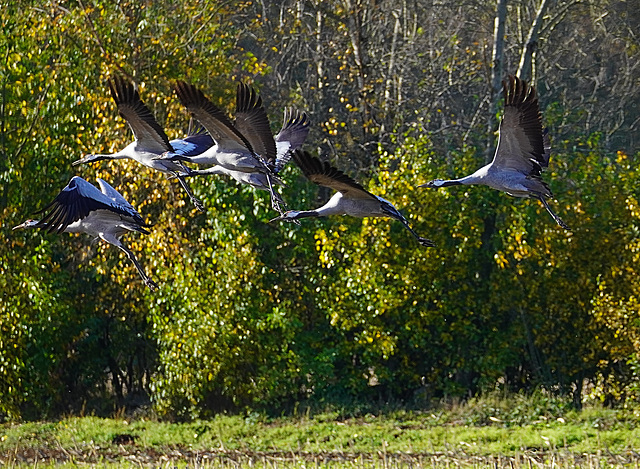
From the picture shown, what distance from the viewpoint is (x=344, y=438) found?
12430 mm

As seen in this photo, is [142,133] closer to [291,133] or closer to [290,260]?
[291,133]

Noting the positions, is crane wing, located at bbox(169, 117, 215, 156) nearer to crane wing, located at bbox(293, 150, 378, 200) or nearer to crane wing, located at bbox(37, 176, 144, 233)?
crane wing, located at bbox(37, 176, 144, 233)

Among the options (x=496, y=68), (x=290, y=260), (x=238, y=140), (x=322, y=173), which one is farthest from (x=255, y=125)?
(x=496, y=68)

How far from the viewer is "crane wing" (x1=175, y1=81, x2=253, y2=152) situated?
21.2ft

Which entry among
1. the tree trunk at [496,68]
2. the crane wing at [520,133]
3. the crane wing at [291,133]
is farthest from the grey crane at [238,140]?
the tree trunk at [496,68]

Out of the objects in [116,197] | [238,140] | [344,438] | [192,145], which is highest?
[192,145]

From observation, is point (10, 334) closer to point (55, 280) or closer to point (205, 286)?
point (55, 280)

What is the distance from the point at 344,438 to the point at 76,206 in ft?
20.0

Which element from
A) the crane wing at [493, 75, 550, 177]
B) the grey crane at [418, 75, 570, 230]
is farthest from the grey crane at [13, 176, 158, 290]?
the crane wing at [493, 75, 550, 177]

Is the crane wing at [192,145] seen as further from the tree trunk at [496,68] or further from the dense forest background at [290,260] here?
the tree trunk at [496,68]

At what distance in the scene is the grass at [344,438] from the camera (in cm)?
1095

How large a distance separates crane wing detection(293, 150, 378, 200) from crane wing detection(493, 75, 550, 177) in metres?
1.08

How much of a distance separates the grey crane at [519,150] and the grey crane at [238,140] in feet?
4.67

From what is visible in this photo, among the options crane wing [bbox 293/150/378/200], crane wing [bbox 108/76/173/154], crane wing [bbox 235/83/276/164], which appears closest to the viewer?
crane wing [bbox 293/150/378/200]
